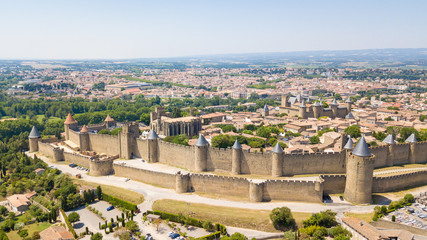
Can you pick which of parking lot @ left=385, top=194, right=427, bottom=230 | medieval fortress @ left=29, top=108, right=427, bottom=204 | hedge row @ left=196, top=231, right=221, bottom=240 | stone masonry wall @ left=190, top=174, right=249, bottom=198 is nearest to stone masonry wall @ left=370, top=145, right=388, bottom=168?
medieval fortress @ left=29, top=108, right=427, bottom=204

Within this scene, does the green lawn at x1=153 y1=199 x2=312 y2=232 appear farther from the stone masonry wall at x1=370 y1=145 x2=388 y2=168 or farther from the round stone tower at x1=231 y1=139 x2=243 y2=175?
the stone masonry wall at x1=370 y1=145 x2=388 y2=168

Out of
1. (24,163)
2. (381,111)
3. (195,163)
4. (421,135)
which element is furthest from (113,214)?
(381,111)

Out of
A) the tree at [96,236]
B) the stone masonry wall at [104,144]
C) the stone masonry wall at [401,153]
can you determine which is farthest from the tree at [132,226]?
the stone masonry wall at [401,153]

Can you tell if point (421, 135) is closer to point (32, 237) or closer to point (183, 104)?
point (32, 237)

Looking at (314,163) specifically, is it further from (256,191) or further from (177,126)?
(177,126)

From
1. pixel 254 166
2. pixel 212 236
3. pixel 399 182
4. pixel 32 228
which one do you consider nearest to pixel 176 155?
pixel 254 166

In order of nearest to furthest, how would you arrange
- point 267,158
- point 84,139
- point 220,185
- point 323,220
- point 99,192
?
point 323,220, point 220,185, point 267,158, point 99,192, point 84,139
